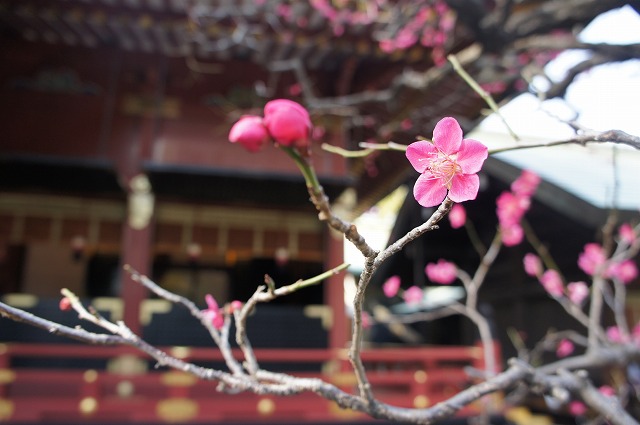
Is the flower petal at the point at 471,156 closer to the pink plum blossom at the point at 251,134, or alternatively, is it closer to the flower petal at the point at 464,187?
the flower petal at the point at 464,187

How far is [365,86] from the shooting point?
567cm

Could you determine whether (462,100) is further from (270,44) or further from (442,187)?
(442,187)

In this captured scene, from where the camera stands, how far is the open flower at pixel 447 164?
0.80 metres

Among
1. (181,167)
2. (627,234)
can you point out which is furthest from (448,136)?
(181,167)

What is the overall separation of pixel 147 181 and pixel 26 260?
338cm

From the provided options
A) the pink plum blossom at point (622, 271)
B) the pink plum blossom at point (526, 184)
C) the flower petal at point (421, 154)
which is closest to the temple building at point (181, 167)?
the pink plum blossom at point (526, 184)

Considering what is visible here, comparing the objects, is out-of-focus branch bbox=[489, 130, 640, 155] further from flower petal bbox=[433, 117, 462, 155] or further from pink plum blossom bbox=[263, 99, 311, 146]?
pink plum blossom bbox=[263, 99, 311, 146]

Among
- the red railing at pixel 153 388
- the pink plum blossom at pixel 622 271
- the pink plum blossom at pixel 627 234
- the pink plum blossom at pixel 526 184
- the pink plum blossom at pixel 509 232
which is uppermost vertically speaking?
the pink plum blossom at pixel 526 184

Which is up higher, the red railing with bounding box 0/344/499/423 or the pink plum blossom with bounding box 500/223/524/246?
the pink plum blossom with bounding box 500/223/524/246

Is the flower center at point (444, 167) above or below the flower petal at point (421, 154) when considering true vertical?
below

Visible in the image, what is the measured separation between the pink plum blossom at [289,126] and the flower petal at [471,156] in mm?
262

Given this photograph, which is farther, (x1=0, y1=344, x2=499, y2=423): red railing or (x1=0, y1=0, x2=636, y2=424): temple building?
(x1=0, y1=0, x2=636, y2=424): temple building

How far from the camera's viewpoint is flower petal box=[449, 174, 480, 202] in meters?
0.78

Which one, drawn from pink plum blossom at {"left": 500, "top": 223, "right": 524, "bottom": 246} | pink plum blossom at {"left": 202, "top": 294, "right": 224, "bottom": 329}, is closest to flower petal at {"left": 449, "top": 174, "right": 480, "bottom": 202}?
pink plum blossom at {"left": 202, "top": 294, "right": 224, "bottom": 329}
